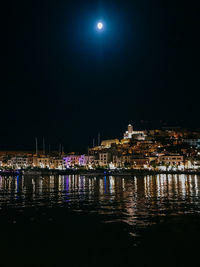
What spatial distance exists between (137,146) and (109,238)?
414ft

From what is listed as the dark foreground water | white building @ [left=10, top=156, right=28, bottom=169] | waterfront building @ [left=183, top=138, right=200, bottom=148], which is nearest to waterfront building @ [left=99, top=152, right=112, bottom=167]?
white building @ [left=10, top=156, right=28, bottom=169]

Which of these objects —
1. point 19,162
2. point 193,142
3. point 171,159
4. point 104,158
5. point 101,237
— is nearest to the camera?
point 101,237

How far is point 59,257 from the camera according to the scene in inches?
328

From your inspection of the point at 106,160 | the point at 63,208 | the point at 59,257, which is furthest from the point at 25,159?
the point at 59,257

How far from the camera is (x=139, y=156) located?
114 m

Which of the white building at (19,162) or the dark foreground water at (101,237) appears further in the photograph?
the white building at (19,162)

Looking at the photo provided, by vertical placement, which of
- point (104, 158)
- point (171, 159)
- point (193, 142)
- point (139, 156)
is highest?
point (193, 142)

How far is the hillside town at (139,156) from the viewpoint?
346ft

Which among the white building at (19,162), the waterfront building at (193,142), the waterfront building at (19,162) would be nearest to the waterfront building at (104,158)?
the waterfront building at (19,162)

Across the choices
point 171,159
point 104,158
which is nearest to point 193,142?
point 171,159

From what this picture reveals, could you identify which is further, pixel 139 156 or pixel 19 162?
pixel 19 162

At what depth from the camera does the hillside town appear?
105562mm

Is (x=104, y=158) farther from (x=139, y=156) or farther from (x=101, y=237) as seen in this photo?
(x=101, y=237)

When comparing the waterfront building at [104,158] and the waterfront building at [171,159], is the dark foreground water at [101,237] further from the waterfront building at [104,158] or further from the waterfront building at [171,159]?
the waterfront building at [104,158]
